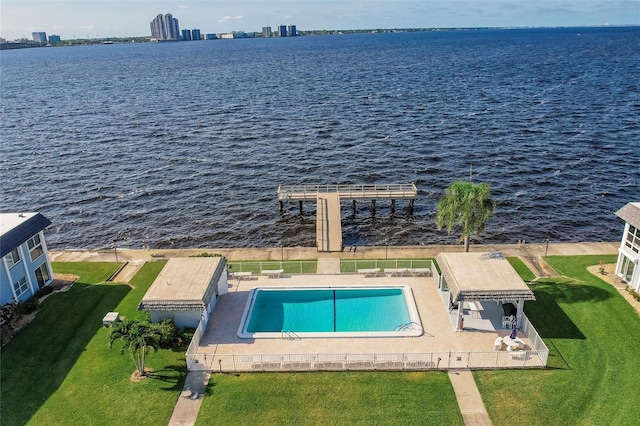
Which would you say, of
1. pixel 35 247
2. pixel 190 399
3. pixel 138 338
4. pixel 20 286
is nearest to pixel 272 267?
pixel 138 338

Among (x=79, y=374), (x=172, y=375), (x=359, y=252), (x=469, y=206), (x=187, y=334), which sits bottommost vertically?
(x=359, y=252)

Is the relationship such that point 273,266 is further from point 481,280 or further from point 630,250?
point 630,250

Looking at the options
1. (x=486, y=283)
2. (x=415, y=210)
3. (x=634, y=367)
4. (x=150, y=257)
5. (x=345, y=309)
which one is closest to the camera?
(x=634, y=367)

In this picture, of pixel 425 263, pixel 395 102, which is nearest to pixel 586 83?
pixel 395 102

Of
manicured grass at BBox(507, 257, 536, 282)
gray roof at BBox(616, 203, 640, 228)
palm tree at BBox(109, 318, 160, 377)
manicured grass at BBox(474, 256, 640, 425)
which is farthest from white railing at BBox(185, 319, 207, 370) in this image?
gray roof at BBox(616, 203, 640, 228)

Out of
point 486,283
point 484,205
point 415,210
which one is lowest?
point 415,210

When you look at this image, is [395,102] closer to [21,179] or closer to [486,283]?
[21,179]

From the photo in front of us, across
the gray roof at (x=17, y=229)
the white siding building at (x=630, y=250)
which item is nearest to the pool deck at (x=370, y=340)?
the white siding building at (x=630, y=250)
